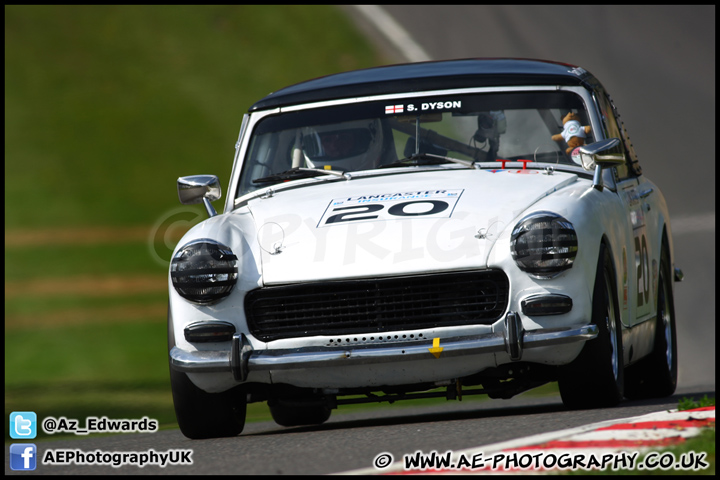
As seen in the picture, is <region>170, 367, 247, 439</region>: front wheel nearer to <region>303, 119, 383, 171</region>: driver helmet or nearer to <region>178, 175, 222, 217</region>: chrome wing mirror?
<region>178, 175, 222, 217</region>: chrome wing mirror

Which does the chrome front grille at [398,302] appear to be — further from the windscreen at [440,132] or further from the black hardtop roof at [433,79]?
the black hardtop roof at [433,79]

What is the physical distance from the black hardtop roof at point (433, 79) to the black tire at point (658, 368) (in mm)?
1547

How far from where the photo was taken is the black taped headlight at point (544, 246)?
209 inches

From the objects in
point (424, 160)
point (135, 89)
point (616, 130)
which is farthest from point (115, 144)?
point (424, 160)

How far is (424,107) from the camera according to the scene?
21.9 ft

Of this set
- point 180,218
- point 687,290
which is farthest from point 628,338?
point 687,290

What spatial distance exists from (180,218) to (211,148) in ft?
67.9

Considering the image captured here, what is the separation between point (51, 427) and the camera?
9750 millimetres

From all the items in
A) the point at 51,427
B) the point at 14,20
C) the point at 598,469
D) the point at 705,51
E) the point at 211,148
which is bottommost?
the point at 51,427

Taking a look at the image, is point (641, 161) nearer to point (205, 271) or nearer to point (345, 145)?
point (345, 145)

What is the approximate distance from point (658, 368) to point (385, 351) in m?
2.78

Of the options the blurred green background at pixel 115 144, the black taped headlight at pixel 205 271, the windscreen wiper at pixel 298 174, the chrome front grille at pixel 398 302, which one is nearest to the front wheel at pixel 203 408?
the black taped headlight at pixel 205 271

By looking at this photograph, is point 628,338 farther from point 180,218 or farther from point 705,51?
point 705,51

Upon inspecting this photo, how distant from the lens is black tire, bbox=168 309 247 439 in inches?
227
